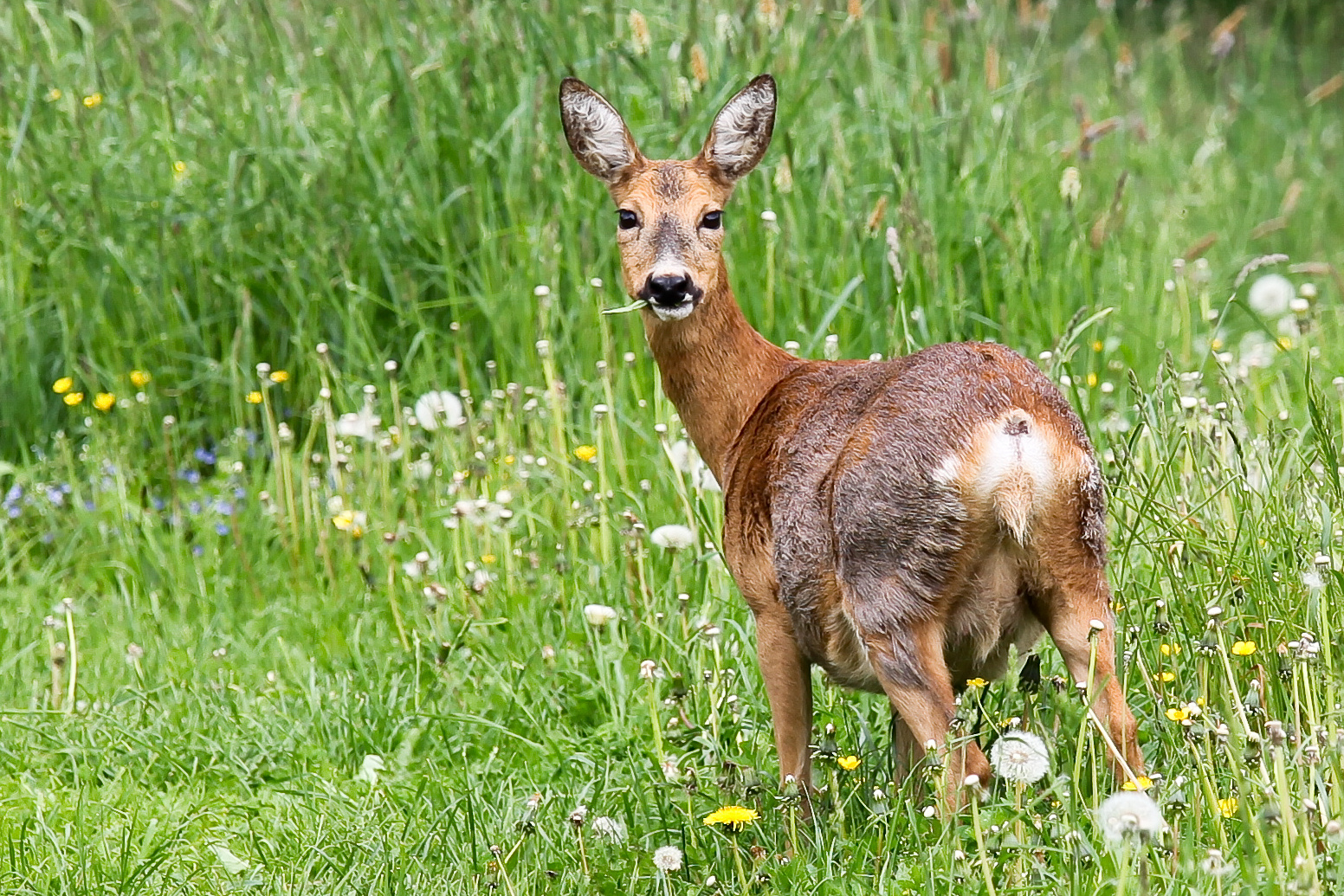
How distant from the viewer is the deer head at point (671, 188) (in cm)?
383

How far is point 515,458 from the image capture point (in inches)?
205

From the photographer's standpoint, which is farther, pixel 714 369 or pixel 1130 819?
pixel 714 369

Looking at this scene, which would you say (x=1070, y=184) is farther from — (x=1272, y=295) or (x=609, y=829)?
(x=609, y=829)

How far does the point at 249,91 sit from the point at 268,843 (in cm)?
357

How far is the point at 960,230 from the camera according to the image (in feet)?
19.3

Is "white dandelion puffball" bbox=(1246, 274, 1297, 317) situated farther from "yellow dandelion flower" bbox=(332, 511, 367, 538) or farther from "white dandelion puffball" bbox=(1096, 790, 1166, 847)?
"white dandelion puffball" bbox=(1096, 790, 1166, 847)

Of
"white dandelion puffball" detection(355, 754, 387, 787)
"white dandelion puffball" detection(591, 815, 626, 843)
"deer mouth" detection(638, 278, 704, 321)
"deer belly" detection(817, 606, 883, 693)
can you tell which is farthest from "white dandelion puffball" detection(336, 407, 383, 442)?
"deer belly" detection(817, 606, 883, 693)

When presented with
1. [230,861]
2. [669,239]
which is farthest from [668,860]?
[669,239]

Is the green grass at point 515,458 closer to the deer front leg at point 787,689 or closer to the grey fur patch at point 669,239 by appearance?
the deer front leg at point 787,689

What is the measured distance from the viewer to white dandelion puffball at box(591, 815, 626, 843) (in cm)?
323

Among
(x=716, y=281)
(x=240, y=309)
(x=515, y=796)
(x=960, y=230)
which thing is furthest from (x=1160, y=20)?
(x=515, y=796)

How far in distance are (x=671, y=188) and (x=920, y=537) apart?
51.2 inches

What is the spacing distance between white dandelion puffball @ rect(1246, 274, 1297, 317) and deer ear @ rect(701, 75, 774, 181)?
8.44 ft

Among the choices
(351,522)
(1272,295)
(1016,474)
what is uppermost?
(1016,474)
